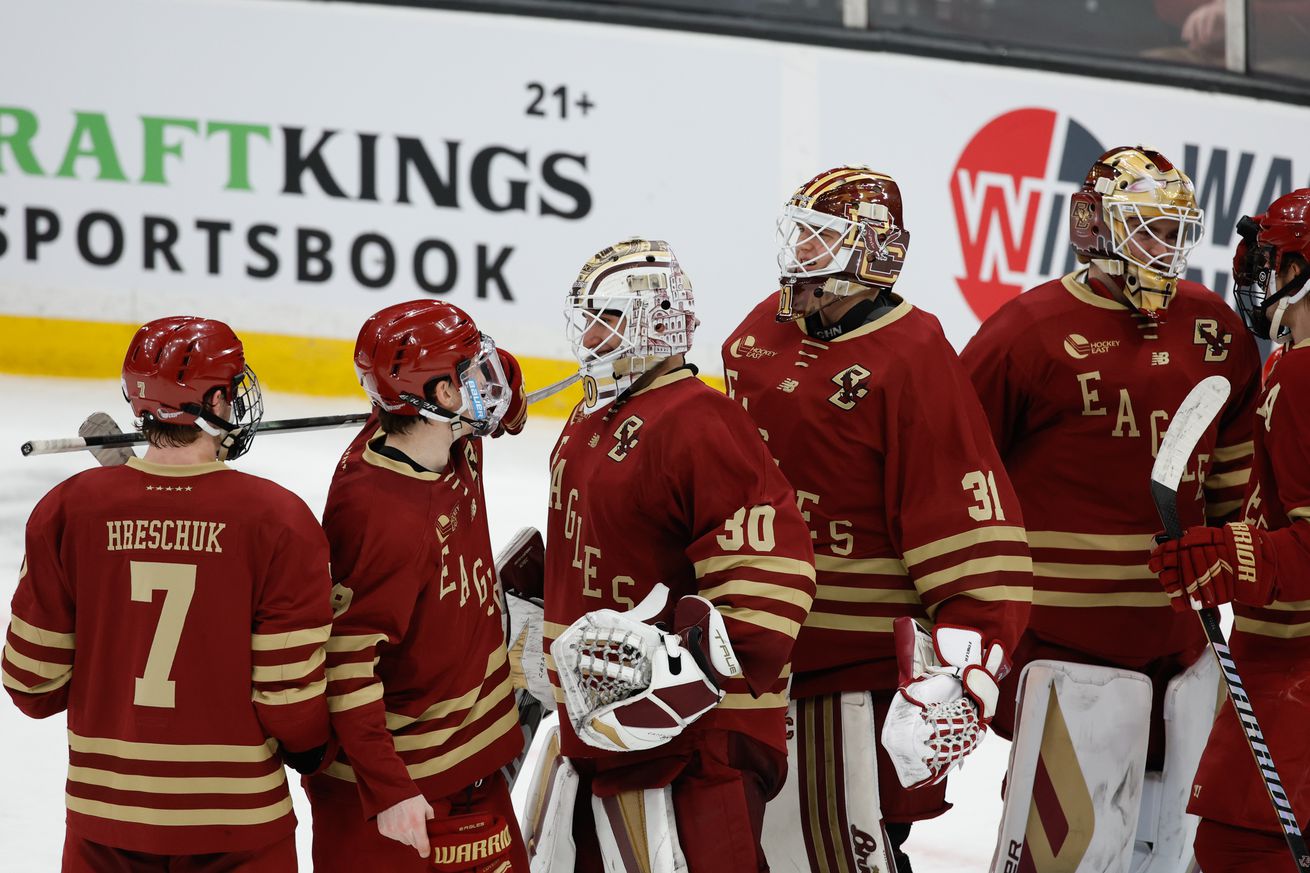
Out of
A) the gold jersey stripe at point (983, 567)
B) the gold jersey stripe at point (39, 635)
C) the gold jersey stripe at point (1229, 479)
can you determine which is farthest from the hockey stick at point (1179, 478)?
the gold jersey stripe at point (39, 635)

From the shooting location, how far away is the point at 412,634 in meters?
2.54

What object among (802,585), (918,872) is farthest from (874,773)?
(918,872)

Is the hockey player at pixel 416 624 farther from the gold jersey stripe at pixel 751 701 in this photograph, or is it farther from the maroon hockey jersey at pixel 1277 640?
the maroon hockey jersey at pixel 1277 640

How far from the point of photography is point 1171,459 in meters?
2.81

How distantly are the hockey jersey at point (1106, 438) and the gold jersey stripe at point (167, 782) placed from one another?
4.90 ft

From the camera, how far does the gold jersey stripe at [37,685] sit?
95.9 inches

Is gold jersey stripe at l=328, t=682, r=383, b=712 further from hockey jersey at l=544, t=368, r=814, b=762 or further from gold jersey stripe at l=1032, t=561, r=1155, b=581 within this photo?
gold jersey stripe at l=1032, t=561, r=1155, b=581

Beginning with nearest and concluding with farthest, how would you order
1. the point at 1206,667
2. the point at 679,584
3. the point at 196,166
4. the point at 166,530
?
1. the point at 166,530
2. the point at 679,584
3. the point at 1206,667
4. the point at 196,166

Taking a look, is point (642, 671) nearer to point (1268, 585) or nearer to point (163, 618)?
point (163, 618)

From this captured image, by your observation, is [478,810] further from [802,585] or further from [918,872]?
[918,872]

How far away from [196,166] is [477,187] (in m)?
1.02

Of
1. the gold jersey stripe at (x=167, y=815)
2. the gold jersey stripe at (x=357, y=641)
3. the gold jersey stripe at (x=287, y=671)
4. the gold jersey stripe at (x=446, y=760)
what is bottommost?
the gold jersey stripe at (x=167, y=815)

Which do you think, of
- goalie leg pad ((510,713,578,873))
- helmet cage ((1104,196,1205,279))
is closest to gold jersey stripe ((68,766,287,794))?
goalie leg pad ((510,713,578,873))

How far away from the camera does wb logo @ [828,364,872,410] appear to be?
277cm
